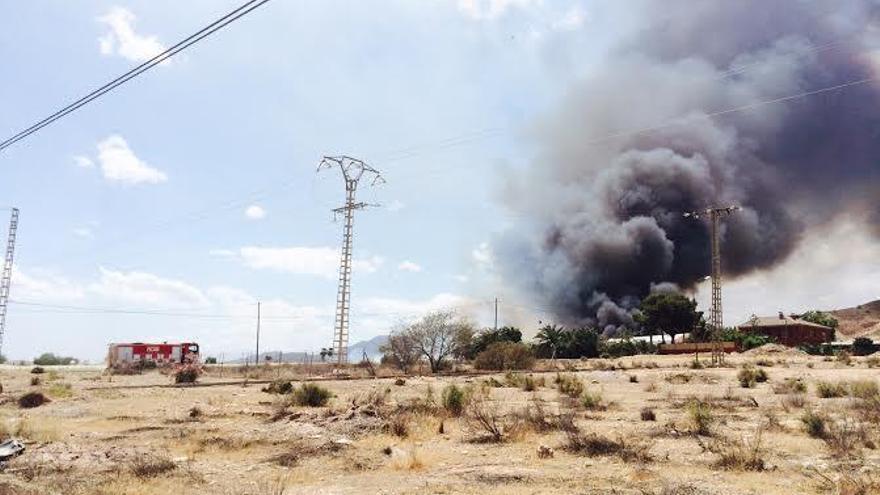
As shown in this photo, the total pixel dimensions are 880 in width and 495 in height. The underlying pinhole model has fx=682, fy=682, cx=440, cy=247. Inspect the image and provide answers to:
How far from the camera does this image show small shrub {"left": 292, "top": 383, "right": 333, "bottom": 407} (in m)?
23.5

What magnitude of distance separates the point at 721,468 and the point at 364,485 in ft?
19.5

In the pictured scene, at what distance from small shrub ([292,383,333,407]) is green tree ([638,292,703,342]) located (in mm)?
84361

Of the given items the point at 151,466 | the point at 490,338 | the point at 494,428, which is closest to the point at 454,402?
the point at 494,428

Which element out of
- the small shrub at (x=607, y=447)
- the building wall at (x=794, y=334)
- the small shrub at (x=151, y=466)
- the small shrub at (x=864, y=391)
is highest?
the building wall at (x=794, y=334)

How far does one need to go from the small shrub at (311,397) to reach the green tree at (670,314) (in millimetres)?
84361

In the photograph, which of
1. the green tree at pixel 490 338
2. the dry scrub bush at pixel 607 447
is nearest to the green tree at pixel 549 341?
the green tree at pixel 490 338

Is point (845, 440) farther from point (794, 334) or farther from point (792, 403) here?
point (794, 334)

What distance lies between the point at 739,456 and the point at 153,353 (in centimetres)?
7858

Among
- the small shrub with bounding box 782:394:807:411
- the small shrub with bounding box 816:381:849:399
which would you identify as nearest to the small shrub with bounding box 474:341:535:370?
the small shrub with bounding box 816:381:849:399

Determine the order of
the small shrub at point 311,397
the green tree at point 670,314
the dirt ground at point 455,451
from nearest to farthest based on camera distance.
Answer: the dirt ground at point 455,451 → the small shrub at point 311,397 → the green tree at point 670,314

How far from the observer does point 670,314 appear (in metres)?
100

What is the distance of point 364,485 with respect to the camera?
11.0 m

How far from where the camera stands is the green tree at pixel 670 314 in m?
100

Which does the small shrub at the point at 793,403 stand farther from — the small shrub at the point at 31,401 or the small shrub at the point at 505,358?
the small shrub at the point at 505,358
